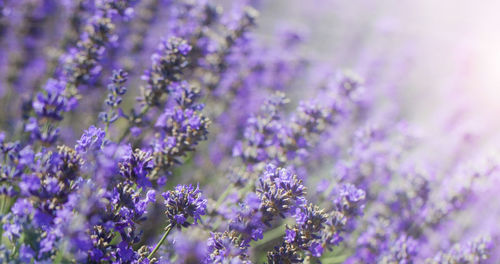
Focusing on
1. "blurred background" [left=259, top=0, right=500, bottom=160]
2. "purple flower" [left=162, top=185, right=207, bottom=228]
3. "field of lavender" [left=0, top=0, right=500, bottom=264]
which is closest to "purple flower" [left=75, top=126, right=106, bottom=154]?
"field of lavender" [left=0, top=0, right=500, bottom=264]

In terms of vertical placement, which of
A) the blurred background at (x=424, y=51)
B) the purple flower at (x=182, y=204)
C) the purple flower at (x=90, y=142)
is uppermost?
the blurred background at (x=424, y=51)

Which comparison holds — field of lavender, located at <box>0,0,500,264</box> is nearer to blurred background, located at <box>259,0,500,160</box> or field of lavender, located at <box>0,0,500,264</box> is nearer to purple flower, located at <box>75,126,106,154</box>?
purple flower, located at <box>75,126,106,154</box>

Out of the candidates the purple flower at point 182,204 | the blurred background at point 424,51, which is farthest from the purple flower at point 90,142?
the blurred background at point 424,51

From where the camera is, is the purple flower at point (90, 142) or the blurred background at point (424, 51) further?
the blurred background at point (424, 51)

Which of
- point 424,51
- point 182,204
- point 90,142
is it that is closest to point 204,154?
point 182,204

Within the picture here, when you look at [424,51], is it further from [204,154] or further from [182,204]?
[182,204]

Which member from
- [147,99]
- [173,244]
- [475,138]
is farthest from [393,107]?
[173,244]

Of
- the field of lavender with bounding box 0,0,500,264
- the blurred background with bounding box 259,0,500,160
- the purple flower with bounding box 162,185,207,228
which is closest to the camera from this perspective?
the field of lavender with bounding box 0,0,500,264

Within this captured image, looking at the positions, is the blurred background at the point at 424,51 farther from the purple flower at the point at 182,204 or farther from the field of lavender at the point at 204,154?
the purple flower at the point at 182,204
